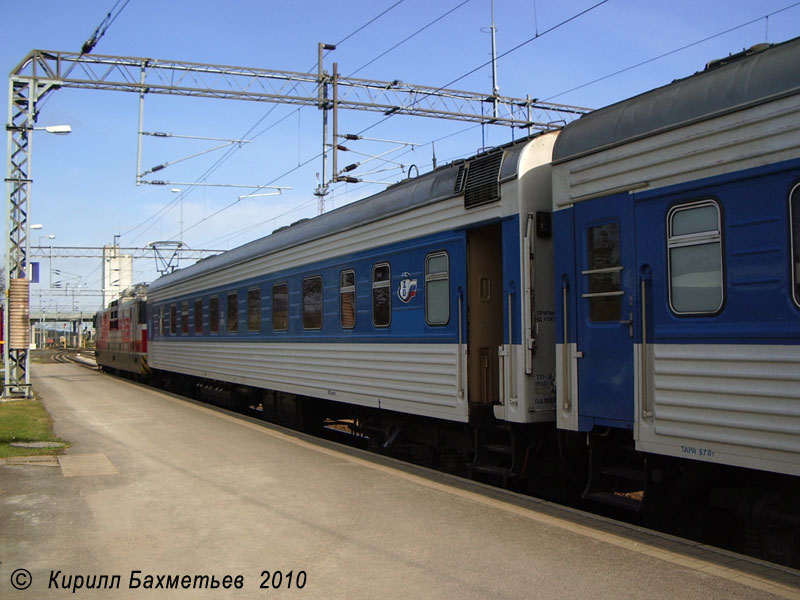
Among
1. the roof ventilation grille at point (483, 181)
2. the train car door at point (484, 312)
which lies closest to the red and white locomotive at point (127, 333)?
the train car door at point (484, 312)

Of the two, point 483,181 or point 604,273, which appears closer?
point 604,273

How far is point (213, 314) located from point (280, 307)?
15.9ft

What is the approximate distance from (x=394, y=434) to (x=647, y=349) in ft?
16.2

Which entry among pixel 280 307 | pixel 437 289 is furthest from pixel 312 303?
pixel 437 289

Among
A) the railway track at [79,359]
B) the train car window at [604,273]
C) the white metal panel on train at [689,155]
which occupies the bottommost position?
the railway track at [79,359]

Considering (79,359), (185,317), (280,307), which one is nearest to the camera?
(280,307)

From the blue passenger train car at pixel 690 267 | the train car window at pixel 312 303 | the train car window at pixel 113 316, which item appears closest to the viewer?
the blue passenger train car at pixel 690 267

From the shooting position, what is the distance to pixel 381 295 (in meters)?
10.2

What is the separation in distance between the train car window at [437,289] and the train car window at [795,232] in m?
4.28

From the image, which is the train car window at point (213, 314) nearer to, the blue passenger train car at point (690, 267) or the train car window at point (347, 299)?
the train car window at point (347, 299)

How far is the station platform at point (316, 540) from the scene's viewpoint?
16.4 ft

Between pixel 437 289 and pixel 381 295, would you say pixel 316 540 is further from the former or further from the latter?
pixel 381 295

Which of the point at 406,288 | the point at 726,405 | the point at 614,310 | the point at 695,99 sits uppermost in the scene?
the point at 695,99

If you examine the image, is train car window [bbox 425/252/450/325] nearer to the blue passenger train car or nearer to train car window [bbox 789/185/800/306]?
the blue passenger train car
